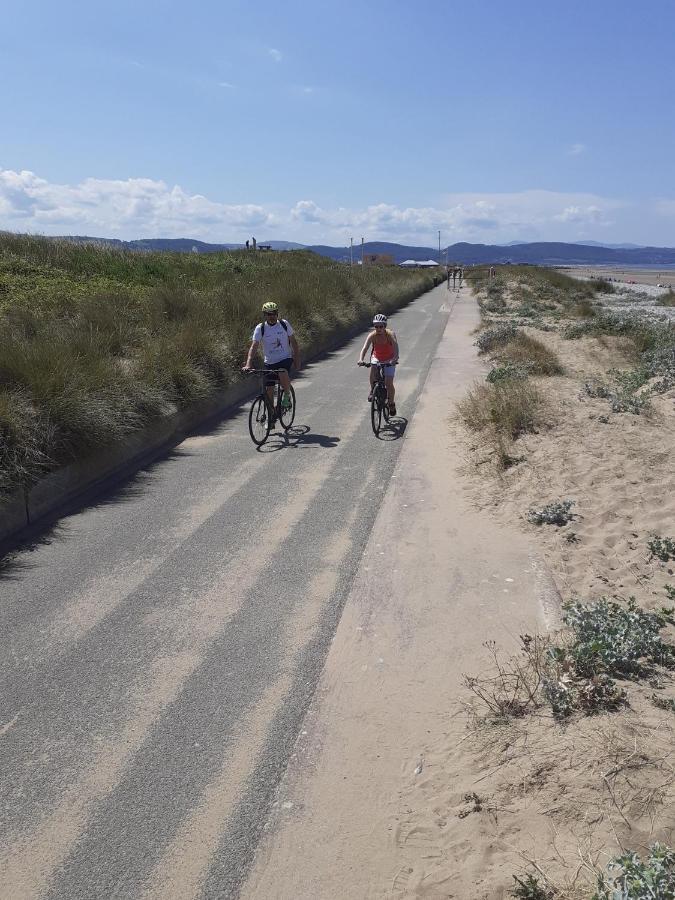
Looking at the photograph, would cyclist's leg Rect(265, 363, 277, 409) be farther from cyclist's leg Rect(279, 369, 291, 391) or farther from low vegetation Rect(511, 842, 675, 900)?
low vegetation Rect(511, 842, 675, 900)

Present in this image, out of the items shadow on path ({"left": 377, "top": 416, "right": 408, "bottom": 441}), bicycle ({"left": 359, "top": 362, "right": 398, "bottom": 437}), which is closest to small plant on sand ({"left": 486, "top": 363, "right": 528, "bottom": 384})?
shadow on path ({"left": 377, "top": 416, "right": 408, "bottom": 441})

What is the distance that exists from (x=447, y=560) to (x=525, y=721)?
8.28 feet

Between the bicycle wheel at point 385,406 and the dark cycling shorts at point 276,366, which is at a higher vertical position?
the dark cycling shorts at point 276,366

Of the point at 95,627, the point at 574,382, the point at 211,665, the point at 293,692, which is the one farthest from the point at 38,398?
the point at 574,382

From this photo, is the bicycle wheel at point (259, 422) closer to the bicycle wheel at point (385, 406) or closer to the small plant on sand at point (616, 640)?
the bicycle wheel at point (385, 406)

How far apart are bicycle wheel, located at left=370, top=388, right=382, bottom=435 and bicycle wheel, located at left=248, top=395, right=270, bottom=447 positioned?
169cm

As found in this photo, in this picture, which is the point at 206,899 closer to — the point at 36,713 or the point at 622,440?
the point at 36,713

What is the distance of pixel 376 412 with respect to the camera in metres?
11.0

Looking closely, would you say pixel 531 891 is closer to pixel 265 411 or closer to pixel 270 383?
pixel 265 411

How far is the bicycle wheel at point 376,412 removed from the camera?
1092 centimetres

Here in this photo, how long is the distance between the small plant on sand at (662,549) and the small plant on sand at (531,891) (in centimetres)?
384

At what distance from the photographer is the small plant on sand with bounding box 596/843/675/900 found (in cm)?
237

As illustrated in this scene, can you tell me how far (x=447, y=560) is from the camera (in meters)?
6.20

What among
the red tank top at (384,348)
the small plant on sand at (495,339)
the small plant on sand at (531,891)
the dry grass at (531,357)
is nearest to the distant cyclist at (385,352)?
the red tank top at (384,348)
